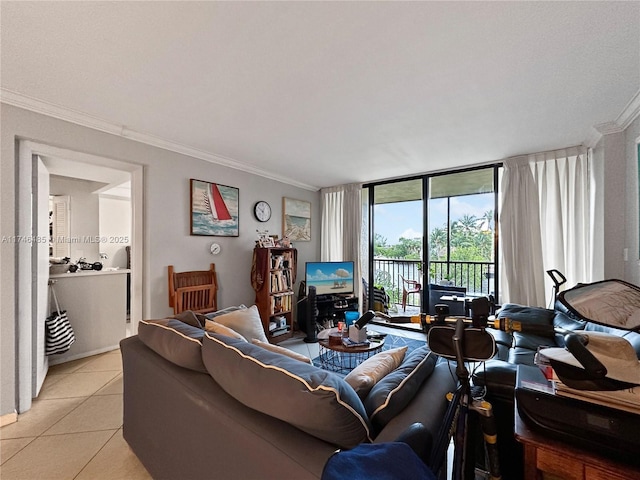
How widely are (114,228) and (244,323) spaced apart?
4.28 metres

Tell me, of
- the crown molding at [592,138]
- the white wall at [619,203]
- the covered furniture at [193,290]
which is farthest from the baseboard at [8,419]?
the crown molding at [592,138]

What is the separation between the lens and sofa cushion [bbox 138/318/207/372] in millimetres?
1272

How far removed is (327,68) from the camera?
64.9 inches

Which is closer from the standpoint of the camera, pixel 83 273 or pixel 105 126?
pixel 105 126

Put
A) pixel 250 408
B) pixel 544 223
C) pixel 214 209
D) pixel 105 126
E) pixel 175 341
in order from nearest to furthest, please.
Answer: pixel 250 408, pixel 175 341, pixel 105 126, pixel 544 223, pixel 214 209

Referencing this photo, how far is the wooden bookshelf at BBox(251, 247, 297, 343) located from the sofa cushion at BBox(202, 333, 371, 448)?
255 centimetres

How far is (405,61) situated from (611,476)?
1.91m

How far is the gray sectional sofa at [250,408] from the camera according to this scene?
0.84m

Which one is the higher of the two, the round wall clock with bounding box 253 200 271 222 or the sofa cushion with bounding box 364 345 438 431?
the round wall clock with bounding box 253 200 271 222

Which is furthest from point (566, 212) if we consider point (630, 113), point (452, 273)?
point (452, 273)

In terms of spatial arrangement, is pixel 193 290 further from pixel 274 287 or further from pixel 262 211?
pixel 262 211

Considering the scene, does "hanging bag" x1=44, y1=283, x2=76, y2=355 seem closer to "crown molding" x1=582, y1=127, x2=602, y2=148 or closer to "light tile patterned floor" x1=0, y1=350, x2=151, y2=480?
"light tile patterned floor" x1=0, y1=350, x2=151, y2=480

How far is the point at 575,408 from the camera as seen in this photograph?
0.73 meters

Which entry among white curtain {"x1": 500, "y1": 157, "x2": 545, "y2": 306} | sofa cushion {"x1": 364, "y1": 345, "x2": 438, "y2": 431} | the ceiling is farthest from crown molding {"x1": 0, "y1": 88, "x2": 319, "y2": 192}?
white curtain {"x1": 500, "y1": 157, "x2": 545, "y2": 306}
